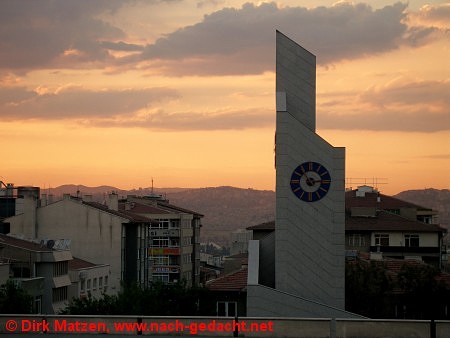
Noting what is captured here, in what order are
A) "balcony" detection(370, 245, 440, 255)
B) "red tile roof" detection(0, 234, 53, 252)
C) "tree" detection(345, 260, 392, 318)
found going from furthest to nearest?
"balcony" detection(370, 245, 440, 255) → "red tile roof" detection(0, 234, 53, 252) → "tree" detection(345, 260, 392, 318)

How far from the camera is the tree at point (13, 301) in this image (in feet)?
206

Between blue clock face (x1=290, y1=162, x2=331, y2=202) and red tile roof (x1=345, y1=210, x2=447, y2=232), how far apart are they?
6221 cm

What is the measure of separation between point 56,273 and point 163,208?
81549 millimetres

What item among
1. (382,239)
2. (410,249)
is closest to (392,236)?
(382,239)

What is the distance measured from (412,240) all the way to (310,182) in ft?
217

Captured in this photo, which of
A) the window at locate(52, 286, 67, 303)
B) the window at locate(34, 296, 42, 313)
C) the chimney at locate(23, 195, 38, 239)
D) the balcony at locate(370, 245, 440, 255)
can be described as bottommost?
the window at locate(34, 296, 42, 313)

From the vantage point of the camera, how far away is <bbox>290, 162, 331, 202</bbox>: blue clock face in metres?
45.3

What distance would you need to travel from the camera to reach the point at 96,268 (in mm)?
100000

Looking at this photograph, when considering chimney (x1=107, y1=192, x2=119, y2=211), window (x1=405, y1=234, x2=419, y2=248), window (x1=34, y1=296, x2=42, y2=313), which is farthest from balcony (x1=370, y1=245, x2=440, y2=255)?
window (x1=34, y1=296, x2=42, y2=313)

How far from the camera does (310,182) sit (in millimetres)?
45531

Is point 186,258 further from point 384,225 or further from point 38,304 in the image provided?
point 38,304

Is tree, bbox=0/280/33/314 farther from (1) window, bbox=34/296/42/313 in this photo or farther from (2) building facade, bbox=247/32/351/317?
(2) building facade, bbox=247/32/351/317

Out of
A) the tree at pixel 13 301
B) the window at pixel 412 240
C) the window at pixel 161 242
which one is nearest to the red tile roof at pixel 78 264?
the tree at pixel 13 301

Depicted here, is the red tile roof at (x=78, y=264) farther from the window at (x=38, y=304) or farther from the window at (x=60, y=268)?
the window at (x=38, y=304)
